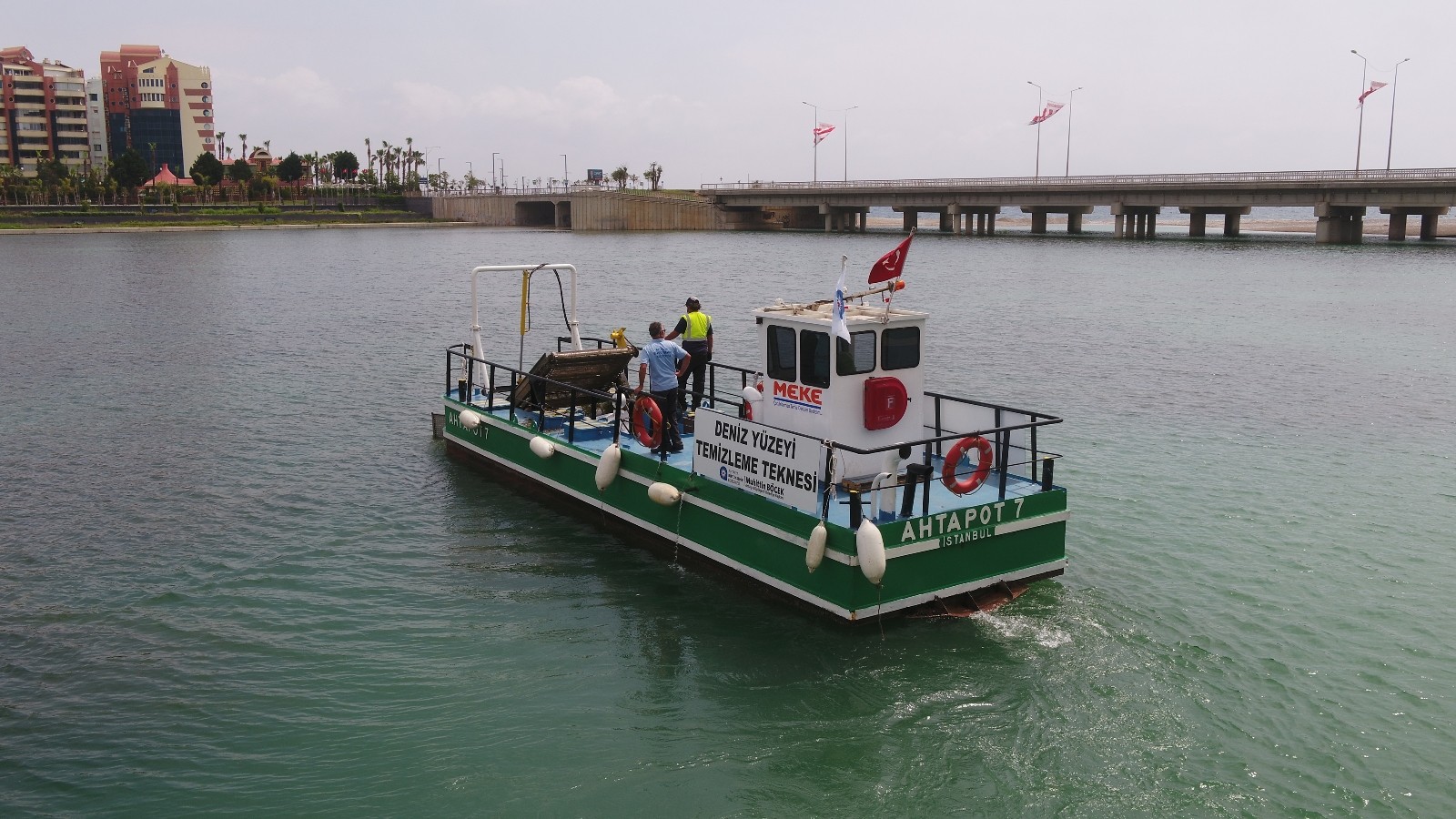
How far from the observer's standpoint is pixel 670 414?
14453 millimetres

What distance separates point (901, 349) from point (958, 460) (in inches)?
56.9

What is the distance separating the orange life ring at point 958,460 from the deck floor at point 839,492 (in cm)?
15

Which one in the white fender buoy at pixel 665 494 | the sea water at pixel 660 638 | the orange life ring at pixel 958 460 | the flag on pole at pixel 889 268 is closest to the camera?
the sea water at pixel 660 638

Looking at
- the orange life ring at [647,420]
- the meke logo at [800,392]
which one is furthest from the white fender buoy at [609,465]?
the meke logo at [800,392]

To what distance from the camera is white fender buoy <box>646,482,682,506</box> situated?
13.4 meters

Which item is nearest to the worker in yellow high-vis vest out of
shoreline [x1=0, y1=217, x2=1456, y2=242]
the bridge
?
the bridge

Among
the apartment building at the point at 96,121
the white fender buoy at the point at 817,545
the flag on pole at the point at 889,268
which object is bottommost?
the white fender buoy at the point at 817,545

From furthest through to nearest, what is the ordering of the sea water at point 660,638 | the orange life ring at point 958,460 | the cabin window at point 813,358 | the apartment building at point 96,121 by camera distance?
the apartment building at point 96,121 → the cabin window at point 813,358 → the orange life ring at point 958,460 → the sea water at point 660,638

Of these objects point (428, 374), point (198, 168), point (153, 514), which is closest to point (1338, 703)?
point (153, 514)

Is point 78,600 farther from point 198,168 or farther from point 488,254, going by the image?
point 198,168

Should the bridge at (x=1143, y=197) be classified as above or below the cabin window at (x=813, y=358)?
above

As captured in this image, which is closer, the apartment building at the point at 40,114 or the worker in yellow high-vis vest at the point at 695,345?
the worker in yellow high-vis vest at the point at 695,345

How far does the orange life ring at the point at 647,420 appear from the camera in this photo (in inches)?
552

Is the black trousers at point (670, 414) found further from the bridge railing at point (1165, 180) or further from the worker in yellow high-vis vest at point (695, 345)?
the bridge railing at point (1165, 180)
